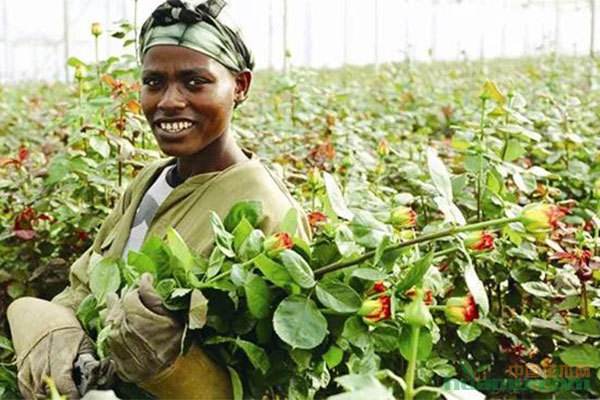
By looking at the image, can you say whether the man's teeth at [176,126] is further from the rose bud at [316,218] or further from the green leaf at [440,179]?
the green leaf at [440,179]

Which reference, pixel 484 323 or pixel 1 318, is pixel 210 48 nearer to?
pixel 484 323

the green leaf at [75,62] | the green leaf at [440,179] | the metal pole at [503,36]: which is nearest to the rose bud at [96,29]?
the green leaf at [75,62]

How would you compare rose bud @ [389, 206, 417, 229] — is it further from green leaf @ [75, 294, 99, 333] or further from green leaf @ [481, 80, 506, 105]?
green leaf @ [481, 80, 506, 105]

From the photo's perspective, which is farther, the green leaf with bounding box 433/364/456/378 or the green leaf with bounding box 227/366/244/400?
the green leaf with bounding box 433/364/456/378

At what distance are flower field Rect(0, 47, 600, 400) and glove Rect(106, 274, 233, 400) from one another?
25 millimetres

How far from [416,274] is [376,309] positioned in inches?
2.5

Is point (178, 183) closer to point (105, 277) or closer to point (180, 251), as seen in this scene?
point (105, 277)

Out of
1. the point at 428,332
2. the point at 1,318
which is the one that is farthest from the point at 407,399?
the point at 1,318

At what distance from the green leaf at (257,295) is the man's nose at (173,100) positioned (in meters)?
0.49

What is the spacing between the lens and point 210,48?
5.34 ft

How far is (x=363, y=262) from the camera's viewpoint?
1.23 meters

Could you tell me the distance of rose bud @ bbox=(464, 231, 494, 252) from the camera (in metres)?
1.16

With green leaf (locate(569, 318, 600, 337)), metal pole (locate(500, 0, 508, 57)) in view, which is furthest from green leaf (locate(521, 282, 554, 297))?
metal pole (locate(500, 0, 508, 57))


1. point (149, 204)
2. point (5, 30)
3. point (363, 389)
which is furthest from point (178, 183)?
point (5, 30)
